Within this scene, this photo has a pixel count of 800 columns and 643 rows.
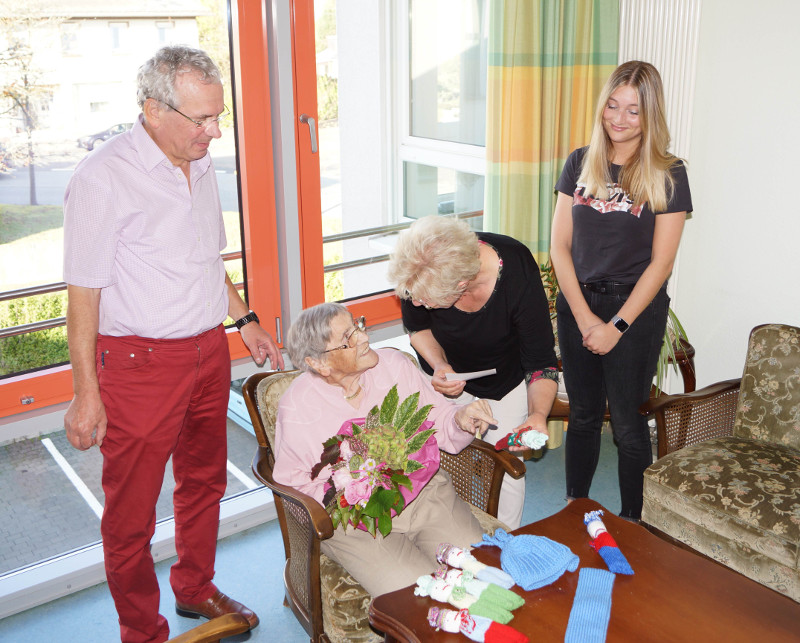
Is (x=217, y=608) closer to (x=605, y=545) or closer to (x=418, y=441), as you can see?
(x=418, y=441)

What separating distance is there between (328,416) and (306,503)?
0.30m

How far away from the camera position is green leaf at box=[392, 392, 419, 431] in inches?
90.0

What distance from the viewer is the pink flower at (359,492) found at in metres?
2.14

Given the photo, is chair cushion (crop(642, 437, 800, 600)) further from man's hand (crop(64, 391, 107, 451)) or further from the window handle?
man's hand (crop(64, 391, 107, 451))

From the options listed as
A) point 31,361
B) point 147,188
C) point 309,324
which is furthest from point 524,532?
point 31,361

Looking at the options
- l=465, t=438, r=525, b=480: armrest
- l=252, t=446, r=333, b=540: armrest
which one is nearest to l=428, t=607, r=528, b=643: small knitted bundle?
l=252, t=446, r=333, b=540: armrest

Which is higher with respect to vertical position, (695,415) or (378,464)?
(378,464)

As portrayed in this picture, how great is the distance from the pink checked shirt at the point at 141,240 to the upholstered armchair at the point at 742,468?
5.89ft

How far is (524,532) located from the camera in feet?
7.32

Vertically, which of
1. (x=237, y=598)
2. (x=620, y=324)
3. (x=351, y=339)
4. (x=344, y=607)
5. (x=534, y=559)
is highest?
(x=351, y=339)

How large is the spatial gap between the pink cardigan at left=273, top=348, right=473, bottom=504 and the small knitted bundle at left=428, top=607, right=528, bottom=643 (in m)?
0.51

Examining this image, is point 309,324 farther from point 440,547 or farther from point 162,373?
point 440,547

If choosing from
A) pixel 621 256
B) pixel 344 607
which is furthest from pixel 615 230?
pixel 344 607

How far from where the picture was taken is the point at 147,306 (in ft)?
7.42
